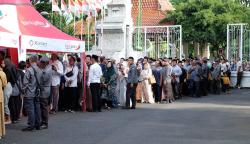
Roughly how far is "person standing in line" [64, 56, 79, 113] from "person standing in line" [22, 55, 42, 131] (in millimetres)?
4421

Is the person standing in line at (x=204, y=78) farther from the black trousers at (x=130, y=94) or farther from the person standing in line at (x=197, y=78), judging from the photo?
the black trousers at (x=130, y=94)

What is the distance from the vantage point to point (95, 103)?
1852cm

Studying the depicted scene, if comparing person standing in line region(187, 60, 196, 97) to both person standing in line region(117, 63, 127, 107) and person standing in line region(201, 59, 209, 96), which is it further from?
person standing in line region(117, 63, 127, 107)

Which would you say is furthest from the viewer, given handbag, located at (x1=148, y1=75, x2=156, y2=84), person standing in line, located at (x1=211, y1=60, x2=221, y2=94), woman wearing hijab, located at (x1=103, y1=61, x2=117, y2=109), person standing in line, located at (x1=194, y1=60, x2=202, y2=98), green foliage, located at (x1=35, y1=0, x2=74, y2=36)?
green foliage, located at (x1=35, y1=0, x2=74, y2=36)

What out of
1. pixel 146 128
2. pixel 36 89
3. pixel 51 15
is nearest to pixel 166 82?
pixel 146 128

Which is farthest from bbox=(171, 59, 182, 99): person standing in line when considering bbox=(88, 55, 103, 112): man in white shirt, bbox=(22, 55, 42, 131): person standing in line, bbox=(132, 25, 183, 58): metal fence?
bbox=(22, 55, 42, 131): person standing in line

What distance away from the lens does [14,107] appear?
15.2 meters

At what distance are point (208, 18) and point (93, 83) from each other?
29.4 m

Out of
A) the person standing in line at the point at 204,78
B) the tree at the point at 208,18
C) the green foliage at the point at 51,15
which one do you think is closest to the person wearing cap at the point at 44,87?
the person standing in line at the point at 204,78

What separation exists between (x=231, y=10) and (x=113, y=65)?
29433mm

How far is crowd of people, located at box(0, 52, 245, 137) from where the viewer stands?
13.8 meters

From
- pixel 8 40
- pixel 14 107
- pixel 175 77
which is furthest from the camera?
pixel 175 77

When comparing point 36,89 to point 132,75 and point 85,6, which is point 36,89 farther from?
point 85,6

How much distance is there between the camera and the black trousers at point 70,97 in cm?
1839
